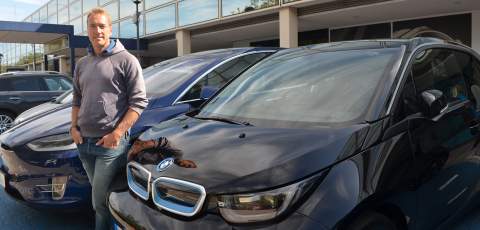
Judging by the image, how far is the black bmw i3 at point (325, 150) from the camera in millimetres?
1973

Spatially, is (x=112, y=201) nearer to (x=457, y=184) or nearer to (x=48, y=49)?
(x=457, y=184)

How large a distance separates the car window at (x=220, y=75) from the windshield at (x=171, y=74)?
0.12 metres

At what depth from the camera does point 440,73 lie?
120 inches

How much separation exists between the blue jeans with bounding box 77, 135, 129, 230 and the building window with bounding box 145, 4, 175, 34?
73.8 feet

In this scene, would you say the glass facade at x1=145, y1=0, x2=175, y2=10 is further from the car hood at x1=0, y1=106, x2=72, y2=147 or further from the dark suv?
the car hood at x1=0, y1=106, x2=72, y2=147

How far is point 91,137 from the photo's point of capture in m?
2.93

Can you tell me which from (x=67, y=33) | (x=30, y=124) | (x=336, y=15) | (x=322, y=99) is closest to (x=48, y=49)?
(x=67, y=33)

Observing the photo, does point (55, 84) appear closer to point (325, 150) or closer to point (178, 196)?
point (178, 196)

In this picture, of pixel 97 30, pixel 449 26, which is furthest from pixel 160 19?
pixel 97 30

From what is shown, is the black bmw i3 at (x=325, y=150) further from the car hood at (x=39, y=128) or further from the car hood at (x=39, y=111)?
the car hood at (x=39, y=111)

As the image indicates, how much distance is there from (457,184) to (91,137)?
2370mm

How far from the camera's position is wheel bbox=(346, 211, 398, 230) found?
200cm

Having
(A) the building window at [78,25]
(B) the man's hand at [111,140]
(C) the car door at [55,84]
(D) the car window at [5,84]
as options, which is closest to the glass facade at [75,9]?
(A) the building window at [78,25]

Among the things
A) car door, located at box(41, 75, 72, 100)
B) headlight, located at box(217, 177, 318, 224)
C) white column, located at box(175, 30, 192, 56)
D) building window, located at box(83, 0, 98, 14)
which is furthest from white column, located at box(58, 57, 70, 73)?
headlight, located at box(217, 177, 318, 224)
